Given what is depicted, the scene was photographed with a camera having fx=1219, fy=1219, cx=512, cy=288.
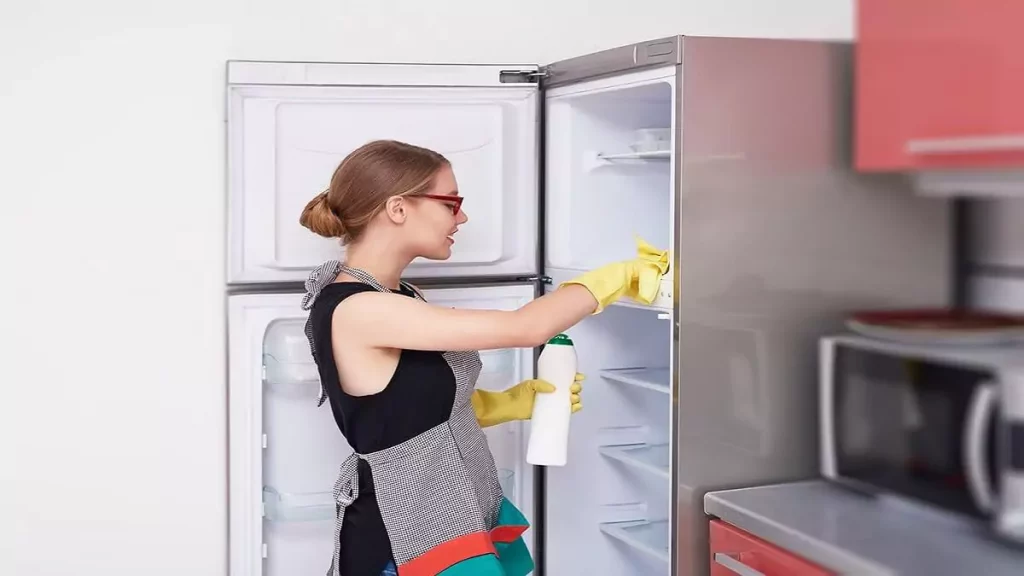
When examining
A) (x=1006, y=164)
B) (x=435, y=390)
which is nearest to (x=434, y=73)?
(x=435, y=390)

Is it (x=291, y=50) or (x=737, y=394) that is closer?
(x=737, y=394)

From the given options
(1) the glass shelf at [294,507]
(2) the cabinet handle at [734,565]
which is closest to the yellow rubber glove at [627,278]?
(2) the cabinet handle at [734,565]

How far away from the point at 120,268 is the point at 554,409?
0.92 metres

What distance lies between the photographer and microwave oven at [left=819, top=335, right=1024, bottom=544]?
166 cm

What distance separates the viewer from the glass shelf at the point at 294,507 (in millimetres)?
2445

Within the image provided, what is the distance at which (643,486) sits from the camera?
262 cm

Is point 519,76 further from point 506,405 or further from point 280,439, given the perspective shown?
point 280,439

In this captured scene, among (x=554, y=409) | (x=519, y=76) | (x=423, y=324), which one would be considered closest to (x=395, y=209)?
(x=423, y=324)

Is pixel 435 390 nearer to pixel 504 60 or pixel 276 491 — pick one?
pixel 276 491

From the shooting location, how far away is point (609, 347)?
8.47 feet

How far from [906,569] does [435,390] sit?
79cm

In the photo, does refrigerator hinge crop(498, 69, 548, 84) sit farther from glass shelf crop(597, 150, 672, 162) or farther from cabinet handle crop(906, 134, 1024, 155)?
cabinet handle crop(906, 134, 1024, 155)

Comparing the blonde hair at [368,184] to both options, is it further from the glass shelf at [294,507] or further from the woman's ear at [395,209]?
the glass shelf at [294,507]

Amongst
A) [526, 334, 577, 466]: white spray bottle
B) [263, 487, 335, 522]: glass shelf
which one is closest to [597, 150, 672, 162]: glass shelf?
[526, 334, 577, 466]: white spray bottle
